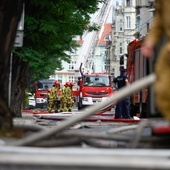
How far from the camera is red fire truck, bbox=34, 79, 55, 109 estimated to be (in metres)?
53.7

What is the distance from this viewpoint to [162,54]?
4.25 metres

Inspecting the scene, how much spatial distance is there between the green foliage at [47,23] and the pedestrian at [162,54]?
14.5 metres

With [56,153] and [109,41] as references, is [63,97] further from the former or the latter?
[109,41]

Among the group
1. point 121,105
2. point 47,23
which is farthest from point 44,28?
point 121,105

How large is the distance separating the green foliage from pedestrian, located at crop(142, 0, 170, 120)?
1447cm

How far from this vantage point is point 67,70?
145 meters

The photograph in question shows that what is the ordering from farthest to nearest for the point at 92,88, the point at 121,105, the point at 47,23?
the point at 92,88
the point at 121,105
the point at 47,23

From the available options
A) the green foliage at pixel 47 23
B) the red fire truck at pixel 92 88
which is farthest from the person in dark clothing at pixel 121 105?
the red fire truck at pixel 92 88

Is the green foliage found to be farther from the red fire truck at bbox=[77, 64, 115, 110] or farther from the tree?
the red fire truck at bbox=[77, 64, 115, 110]

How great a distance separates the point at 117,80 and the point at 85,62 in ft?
111

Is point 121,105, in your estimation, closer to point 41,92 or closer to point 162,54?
point 162,54

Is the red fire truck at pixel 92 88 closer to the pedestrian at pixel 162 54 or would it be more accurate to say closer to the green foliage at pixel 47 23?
the green foliage at pixel 47 23

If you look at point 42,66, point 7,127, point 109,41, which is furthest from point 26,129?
point 109,41

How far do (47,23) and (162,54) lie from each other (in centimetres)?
1524
